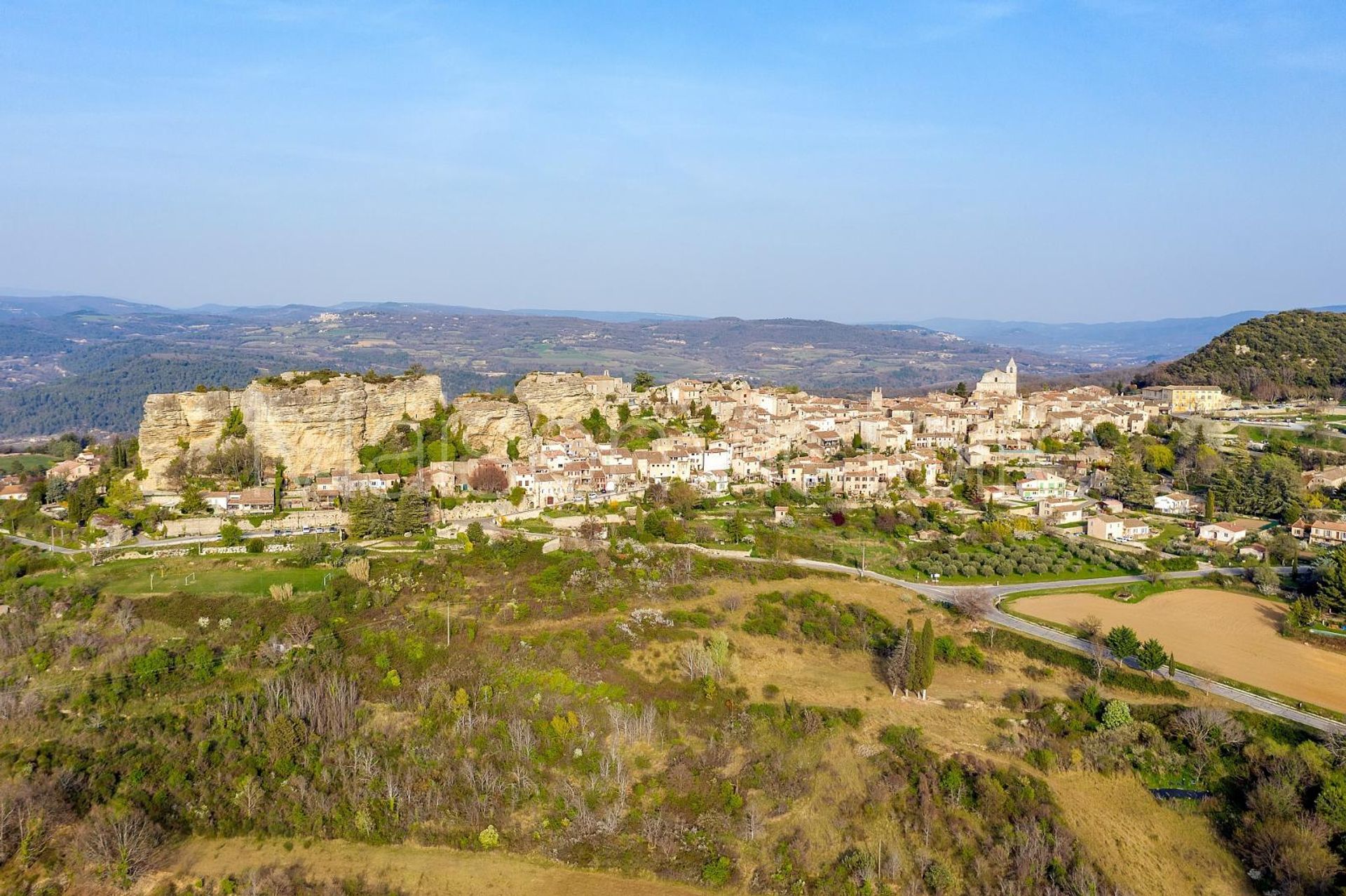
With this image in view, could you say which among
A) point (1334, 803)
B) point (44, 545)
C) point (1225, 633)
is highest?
point (1225, 633)

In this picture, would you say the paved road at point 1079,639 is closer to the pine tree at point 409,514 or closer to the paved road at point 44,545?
the pine tree at point 409,514

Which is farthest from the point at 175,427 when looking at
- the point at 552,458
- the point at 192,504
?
the point at 552,458

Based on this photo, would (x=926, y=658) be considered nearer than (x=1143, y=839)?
No

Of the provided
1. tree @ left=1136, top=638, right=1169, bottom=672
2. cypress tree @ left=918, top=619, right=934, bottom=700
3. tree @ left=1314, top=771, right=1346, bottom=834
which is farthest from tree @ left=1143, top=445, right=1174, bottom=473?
tree @ left=1314, top=771, right=1346, bottom=834

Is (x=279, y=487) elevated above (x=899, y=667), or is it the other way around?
(x=279, y=487)

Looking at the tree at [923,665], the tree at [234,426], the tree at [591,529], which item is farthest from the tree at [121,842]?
the tree at [234,426]

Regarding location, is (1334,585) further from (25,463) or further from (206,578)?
(25,463)

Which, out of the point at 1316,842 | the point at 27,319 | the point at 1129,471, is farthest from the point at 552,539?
the point at 27,319
